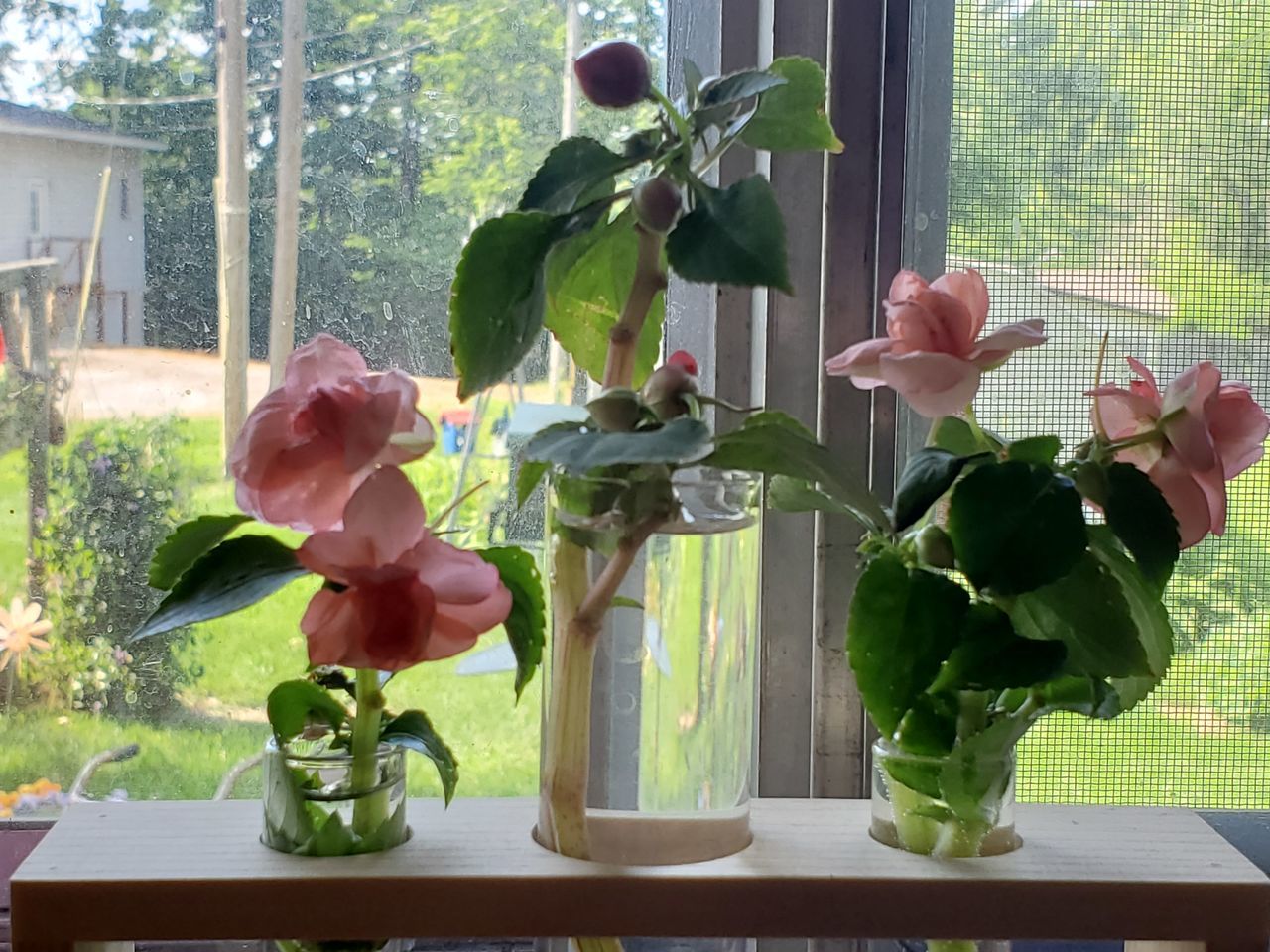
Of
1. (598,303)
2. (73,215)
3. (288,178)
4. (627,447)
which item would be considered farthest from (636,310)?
(73,215)

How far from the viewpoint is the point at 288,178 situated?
0.93 meters

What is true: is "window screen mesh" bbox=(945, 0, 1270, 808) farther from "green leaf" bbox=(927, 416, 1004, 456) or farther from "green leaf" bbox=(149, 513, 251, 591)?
"green leaf" bbox=(149, 513, 251, 591)

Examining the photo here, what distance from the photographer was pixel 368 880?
25.2 inches

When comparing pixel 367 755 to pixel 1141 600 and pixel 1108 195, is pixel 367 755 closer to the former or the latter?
pixel 1141 600

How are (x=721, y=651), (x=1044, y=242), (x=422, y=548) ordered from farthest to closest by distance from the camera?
(x=1044, y=242)
(x=721, y=651)
(x=422, y=548)

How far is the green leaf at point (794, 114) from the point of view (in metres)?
0.67

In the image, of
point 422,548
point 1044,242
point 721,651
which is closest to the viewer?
point 422,548

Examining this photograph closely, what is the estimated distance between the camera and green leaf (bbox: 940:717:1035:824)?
0.67 metres

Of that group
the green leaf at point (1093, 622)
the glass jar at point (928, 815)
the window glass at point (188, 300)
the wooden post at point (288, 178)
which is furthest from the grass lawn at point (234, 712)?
the green leaf at point (1093, 622)

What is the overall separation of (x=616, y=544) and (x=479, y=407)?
321 millimetres

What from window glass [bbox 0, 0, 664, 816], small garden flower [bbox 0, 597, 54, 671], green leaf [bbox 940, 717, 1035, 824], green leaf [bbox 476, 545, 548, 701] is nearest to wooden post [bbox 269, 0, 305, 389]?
window glass [bbox 0, 0, 664, 816]

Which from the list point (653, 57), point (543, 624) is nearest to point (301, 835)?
point (543, 624)

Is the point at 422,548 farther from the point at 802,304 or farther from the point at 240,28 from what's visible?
the point at 240,28

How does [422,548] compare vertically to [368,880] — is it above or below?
above
